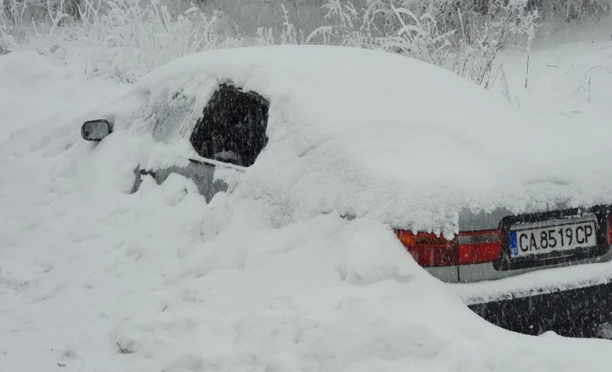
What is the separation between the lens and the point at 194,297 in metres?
3.85

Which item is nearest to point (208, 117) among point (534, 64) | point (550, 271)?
point (550, 271)

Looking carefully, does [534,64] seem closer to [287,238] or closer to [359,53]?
[359,53]

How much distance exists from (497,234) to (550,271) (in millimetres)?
338

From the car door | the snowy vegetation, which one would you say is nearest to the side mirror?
the car door

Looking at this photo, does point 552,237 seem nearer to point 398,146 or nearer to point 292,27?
point 398,146

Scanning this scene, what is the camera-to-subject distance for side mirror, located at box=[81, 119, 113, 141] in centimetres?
566

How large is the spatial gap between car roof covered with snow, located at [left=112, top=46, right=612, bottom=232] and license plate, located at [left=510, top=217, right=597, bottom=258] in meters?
0.09

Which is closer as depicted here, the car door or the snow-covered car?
the snow-covered car

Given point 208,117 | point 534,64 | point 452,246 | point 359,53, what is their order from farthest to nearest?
1. point 534,64
2. point 208,117
3. point 359,53
4. point 452,246

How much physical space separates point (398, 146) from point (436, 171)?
0.99 feet

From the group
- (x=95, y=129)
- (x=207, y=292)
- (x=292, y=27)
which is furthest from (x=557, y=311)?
(x=292, y=27)

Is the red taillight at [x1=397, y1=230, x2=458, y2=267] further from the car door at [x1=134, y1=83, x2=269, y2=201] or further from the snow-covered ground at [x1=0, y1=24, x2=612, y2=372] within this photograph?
the car door at [x1=134, y1=83, x2=269, y2=201]

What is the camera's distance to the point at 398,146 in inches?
141

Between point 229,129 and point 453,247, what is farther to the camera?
point 229,129
